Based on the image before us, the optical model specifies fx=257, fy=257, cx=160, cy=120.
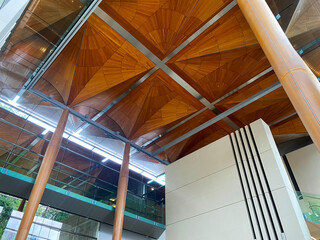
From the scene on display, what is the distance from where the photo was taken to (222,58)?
13.3 metres

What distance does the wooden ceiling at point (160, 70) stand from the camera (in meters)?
11.5

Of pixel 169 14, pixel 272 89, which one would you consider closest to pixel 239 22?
pixel 169 14

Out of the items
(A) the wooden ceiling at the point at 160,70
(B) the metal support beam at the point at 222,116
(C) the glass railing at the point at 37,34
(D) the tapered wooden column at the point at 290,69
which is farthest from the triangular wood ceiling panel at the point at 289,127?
(C) the glass railing at the point at 37,34

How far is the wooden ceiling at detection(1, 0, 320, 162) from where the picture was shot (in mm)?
11492

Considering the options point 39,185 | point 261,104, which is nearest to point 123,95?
point 39,185

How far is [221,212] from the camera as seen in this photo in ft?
39.7

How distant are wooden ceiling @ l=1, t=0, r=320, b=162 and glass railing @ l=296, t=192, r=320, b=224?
6.50m

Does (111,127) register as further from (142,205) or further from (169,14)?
(169,14)

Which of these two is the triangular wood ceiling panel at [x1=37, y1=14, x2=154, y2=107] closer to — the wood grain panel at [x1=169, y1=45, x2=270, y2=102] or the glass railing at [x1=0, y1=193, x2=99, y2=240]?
the wood grain panel at [x1=169, y1=45, x2=270, y2=102]

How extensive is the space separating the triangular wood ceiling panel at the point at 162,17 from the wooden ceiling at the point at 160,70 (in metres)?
0.04

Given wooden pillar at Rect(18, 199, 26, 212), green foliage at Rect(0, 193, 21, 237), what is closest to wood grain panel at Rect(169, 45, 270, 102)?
wooden pillar at Rect(18, 199, 26, 212)

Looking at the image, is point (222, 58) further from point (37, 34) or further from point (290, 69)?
point (37, 34)

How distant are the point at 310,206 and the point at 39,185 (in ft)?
36.5

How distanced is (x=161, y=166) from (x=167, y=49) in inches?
378
